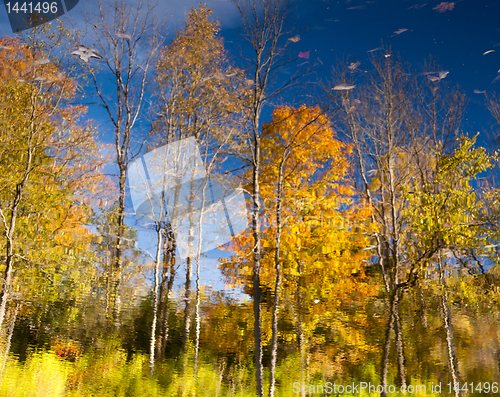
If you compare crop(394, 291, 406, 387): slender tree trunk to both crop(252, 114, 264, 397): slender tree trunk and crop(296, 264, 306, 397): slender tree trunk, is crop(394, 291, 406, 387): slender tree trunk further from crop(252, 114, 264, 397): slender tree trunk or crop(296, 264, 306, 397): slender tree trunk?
crop(252, 114, 264, 397): slender tree trunk

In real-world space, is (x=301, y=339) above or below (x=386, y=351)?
above

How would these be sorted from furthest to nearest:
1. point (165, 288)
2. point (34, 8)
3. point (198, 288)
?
point (198, 288) → point (165, 288) → point (34, 8)

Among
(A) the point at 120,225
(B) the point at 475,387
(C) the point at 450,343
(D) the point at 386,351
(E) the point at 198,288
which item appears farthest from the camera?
(A) the point at 120,225

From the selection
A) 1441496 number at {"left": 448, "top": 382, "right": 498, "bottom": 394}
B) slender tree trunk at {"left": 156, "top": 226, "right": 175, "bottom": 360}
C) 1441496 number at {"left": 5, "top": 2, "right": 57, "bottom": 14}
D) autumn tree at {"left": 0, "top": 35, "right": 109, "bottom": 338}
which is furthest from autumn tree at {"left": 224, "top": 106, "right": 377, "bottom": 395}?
1441496 number at {"left": 5, "top": 2, "right": 57, "bottom": 14}

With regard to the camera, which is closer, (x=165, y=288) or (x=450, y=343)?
(x=450, y=343)

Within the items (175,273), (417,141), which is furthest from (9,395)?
(417,141)

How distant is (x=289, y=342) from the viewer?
24.6 feet

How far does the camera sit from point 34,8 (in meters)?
10.5

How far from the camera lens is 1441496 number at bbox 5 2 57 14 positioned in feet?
33.5

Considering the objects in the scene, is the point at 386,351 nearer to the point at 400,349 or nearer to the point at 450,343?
the point at 400,349

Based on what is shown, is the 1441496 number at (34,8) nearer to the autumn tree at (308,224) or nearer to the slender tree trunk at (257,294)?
the slender tree trunk at (257,294)

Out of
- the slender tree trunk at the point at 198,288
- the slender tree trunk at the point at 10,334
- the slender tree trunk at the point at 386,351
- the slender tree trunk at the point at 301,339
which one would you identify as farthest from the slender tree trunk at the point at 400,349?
the slender tree trunk at the point at 10,334

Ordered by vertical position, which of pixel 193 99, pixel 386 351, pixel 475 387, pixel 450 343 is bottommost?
pixel 475 387

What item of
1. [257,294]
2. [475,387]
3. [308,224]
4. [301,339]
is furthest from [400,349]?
[308,224]
